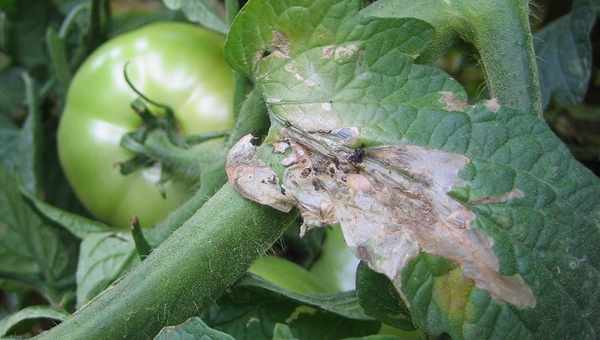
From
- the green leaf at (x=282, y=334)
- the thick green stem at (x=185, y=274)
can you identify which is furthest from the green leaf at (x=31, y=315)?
the green leaf at (x=282, y=334)

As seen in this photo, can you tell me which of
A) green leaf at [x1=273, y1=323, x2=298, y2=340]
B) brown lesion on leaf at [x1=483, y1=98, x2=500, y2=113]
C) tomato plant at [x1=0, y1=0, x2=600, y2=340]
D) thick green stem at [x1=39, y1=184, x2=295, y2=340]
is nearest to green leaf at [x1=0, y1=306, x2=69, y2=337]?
tomato plant at [x1=0, y1=0, x2=600, y2=340]

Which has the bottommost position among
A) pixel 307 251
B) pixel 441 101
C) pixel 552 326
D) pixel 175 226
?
pixel 307 251

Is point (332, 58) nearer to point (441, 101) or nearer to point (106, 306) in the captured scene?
point (441, 101)

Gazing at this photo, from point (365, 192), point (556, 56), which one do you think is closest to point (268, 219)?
point (365, 192)

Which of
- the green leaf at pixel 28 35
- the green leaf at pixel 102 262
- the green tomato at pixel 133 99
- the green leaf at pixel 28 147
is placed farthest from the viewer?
the green leaf at pixel 28 35

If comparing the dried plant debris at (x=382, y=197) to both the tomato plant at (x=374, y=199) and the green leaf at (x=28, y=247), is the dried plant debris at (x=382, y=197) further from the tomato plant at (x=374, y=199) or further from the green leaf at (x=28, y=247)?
the green leaf at (x=28, y=247)

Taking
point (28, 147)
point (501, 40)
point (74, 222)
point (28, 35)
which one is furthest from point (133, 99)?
point (501, 40)

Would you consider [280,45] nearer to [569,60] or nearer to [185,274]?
[185,274]
